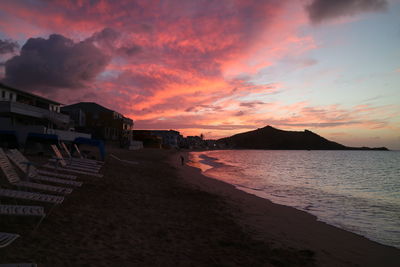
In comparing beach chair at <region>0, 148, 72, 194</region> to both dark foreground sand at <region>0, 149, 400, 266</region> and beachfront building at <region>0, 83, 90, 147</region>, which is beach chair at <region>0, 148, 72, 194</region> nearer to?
dark foreground sand at <region>0, 149, 400, 266</region>

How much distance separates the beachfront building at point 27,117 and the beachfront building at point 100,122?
1605 centimetres

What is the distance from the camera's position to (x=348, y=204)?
14922mm

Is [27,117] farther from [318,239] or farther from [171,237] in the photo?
[318,239]

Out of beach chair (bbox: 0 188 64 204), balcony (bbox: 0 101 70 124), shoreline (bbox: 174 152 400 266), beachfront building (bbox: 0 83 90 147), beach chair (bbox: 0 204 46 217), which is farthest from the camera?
balcony (bbox: 0 101 70 124)

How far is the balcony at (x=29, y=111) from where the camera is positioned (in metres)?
24.7

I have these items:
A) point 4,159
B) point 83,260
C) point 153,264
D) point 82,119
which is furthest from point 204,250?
point 82,119

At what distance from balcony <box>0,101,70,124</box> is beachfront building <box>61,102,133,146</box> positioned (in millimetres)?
21066

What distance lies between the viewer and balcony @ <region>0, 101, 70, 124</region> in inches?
973

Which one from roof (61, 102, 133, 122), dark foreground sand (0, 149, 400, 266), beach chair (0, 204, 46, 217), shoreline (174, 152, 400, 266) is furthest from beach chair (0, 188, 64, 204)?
roof (61, 102, 133, 122)

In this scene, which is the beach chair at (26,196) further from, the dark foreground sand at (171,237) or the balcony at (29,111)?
the balcony at (29,111)

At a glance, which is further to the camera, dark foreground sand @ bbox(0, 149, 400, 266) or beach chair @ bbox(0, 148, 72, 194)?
beach chair @ bbox(0, 148, 72, 194)

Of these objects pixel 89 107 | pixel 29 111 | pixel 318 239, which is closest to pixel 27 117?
pixel 29 111

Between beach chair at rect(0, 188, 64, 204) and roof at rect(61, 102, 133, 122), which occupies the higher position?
roof at rect(61, 102, 133, 122)

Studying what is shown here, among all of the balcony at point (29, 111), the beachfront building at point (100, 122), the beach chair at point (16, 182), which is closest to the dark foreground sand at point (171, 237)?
the beach chair at point (16, 182)
